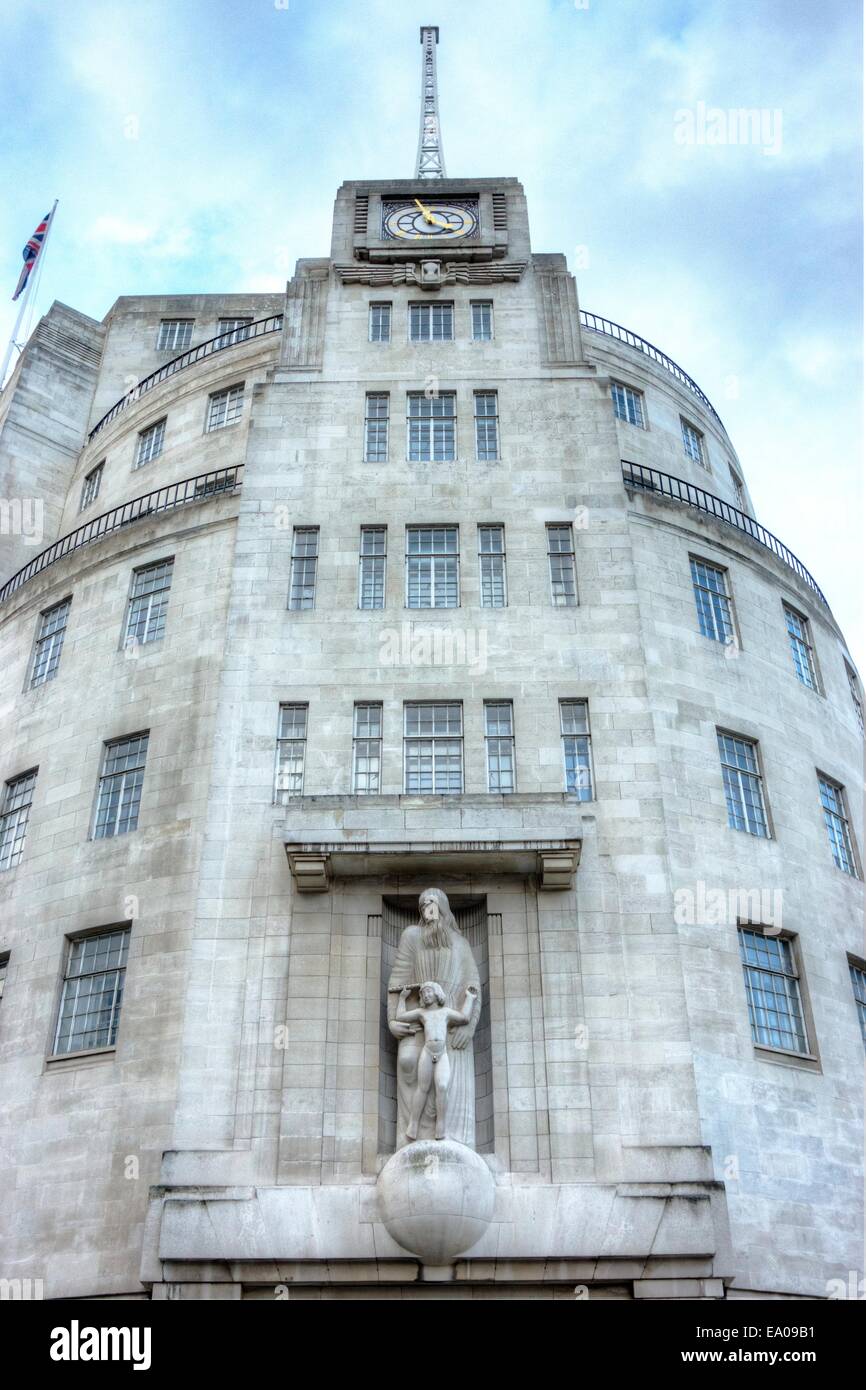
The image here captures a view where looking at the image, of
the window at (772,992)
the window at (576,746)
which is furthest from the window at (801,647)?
the window at (772,992)

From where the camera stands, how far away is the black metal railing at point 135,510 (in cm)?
3588

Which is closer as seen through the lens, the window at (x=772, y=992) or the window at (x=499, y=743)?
the window at (x=772, y=992)

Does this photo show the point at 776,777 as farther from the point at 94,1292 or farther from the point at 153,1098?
the point at 94,1292

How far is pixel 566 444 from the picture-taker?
33.6 m

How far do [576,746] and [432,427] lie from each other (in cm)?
1069

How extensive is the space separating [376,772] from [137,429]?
66.0ft

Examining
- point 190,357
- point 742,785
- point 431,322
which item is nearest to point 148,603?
point 431,322

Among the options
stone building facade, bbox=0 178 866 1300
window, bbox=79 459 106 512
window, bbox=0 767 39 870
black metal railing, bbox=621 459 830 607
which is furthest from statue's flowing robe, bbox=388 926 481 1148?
window, bbox=79 459 106 512

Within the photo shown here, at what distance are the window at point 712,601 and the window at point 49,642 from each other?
1730 centimetres

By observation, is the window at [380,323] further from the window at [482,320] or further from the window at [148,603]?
the window at [148,603]

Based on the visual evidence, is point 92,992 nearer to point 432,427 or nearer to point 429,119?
point 432,427

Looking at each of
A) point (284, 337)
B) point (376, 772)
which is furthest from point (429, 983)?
point (284, 337)

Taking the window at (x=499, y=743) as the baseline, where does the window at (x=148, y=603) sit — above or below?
above

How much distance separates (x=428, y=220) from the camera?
39719mm
